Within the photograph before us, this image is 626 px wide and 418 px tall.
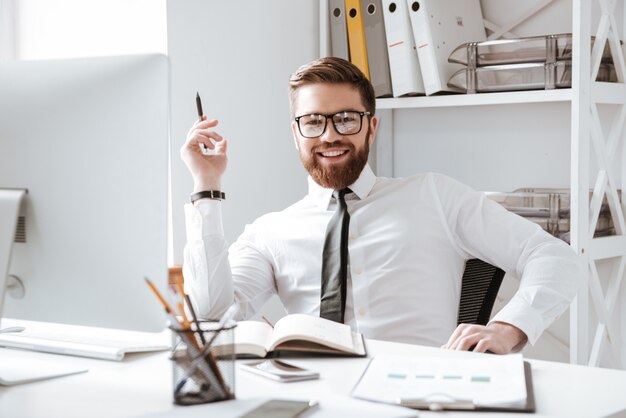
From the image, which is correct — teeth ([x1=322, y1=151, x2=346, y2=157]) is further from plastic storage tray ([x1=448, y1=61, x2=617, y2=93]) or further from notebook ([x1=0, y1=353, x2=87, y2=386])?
notebook ([x1=0, y1=353, x2=87, y2=386])

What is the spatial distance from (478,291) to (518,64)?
34.5 inches

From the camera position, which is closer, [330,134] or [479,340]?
[479,340]

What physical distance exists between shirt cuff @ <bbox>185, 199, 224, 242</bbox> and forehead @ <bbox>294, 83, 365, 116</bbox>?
35 centimetres

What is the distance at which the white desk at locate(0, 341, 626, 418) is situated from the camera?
1.05m

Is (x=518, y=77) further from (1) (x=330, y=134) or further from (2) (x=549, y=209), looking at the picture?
(1) (x=330, y=134)

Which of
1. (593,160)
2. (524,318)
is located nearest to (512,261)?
(524,318)

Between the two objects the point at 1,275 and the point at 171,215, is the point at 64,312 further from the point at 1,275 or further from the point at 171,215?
the point at 171,215

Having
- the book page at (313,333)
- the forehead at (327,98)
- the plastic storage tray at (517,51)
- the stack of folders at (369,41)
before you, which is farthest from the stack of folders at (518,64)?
the book page at (313,333)

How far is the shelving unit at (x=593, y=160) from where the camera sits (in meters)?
2.36

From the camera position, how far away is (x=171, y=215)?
8.16 ft

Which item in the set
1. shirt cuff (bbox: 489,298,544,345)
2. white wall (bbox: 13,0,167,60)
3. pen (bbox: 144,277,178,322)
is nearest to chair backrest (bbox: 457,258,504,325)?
shirt cuff (bbox: 489,298,544,345)

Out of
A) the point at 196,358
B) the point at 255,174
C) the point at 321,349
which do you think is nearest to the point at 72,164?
the point at 196,358

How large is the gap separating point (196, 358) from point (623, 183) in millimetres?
1885

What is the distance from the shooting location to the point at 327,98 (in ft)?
6.64
